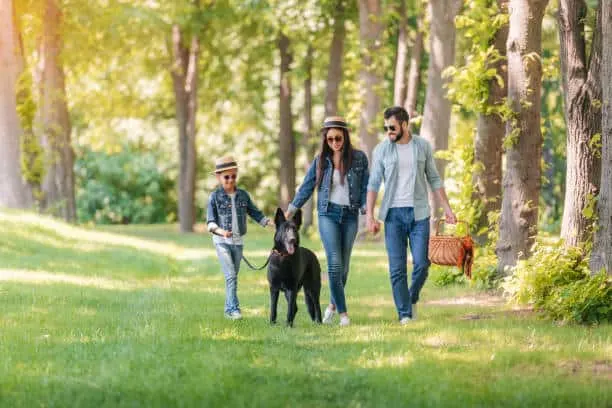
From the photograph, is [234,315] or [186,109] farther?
[186,109]

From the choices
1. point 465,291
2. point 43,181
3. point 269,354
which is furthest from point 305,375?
point 43,181

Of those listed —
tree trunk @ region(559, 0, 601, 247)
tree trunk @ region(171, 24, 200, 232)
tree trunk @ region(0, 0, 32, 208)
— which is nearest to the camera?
tree trunk @ region(559, 0, 601, 247)

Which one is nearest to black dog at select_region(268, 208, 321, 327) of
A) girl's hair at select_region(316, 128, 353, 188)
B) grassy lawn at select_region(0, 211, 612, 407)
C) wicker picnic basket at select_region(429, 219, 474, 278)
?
grassy lawn at select_region(0, 211, 612, 407)

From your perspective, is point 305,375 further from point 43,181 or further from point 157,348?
point 43,181

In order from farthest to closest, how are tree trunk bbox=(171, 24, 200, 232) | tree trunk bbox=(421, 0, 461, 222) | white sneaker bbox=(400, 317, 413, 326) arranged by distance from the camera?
tree trunk bbox=(171, 24, 200, 232) < tree trunk bbox=(421, 0, 461, 222) < white sneaker bbox=(400, 317, 413, 326)

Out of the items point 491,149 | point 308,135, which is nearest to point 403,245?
point 491,149

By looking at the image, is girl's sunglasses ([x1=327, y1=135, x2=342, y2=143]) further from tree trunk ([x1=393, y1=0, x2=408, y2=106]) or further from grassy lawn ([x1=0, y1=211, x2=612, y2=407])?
tree trunk ([x1=393, y1=0, x2=408, y2=106])

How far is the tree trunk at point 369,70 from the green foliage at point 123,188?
101 feet

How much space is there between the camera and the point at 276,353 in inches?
388

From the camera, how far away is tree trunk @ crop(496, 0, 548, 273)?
15359 mm

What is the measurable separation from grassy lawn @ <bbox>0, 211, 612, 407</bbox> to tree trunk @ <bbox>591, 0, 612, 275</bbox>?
2.87ft

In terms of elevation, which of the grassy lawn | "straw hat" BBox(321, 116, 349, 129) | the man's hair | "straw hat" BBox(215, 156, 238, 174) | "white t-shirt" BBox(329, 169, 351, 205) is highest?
the man's hair

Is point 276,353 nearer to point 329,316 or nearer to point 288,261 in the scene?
point 288,261

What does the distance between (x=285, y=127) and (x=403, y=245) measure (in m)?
27.8
